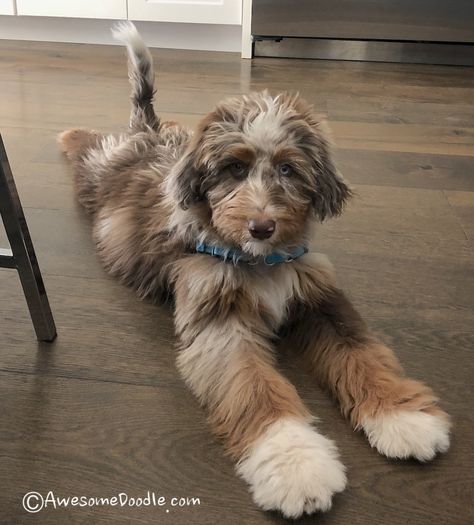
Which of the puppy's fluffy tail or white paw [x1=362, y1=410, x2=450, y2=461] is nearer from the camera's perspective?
white paw [x1=362, y1=410, x2=450, y2=461]

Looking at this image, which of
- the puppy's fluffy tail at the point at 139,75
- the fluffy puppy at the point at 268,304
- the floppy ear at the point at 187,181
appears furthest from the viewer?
the puppy's fluffy tail at the point at 139,75

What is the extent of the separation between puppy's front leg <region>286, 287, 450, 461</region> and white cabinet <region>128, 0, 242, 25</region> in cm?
313

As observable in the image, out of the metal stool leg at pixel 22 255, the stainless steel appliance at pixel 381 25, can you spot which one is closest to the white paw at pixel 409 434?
the metal stool leg at pixel 22 255

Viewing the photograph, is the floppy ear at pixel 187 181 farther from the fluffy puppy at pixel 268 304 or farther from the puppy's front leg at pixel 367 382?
the puppy's front leg at pixel 367 382

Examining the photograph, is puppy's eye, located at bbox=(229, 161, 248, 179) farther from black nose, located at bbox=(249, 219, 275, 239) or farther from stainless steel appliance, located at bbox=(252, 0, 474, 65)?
stainless steel appliance, located at bbox=(252, 0, 474, 65)

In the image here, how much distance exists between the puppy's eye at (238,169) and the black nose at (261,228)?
0.41ft

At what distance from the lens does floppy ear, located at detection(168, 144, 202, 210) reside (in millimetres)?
1391

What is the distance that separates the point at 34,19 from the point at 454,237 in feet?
11.8

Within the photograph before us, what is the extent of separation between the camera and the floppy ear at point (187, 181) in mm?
1391

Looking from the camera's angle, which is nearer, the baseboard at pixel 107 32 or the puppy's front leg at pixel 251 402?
the puppy's front leg at pixel 251 402

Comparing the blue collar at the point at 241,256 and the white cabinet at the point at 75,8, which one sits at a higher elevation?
the blue collar at the point at 241,256

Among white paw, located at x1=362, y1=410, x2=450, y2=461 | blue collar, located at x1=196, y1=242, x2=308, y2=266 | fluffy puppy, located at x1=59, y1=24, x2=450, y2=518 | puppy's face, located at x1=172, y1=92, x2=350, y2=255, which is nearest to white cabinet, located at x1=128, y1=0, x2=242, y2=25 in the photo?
fluffy puppy, located at x1=59, y1=24, x2=450, y2=518

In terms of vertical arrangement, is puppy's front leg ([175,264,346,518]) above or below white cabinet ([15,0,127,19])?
above

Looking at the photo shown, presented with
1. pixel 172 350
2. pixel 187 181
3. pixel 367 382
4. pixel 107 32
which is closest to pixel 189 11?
pixel 107 32
